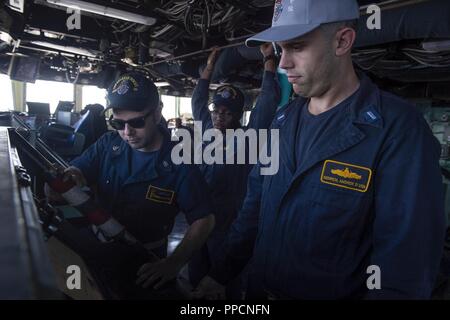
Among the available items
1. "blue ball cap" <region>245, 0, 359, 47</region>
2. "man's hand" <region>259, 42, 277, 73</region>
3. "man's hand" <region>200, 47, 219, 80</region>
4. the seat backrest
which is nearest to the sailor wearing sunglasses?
"blue ball cap" <region>245, 0, 359, 47</region>

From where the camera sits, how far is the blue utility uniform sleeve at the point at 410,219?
2.76 ft

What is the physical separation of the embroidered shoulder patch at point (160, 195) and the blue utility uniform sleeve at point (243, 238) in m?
0.38

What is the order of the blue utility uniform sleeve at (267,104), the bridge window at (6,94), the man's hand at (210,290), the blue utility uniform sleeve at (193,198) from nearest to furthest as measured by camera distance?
the man's hand at (210,290)
the blue utility uniform sleeve at (193,198)
the blue utility uniform sleeve at (267,104)
the bridge window at (6,94)

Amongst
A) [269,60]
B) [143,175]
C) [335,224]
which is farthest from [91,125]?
[335,224]

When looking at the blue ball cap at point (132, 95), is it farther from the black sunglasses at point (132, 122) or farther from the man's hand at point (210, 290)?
the man's hand at point (210, 290)

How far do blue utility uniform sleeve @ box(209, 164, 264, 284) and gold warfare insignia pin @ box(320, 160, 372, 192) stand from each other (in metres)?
0.32

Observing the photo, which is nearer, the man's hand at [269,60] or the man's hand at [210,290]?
the man's hand at [210,290]

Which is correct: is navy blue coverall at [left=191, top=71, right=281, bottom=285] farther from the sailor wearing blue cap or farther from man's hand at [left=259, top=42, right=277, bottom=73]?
the sailor wearing blue cap

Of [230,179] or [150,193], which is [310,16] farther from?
[230,179]

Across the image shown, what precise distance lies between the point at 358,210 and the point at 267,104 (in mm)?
1547

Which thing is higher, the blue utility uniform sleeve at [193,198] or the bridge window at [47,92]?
the bridge window at [47,92]

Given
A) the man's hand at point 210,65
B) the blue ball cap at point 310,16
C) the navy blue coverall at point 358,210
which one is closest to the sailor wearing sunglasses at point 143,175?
the navy blue coverall at point 358,210
